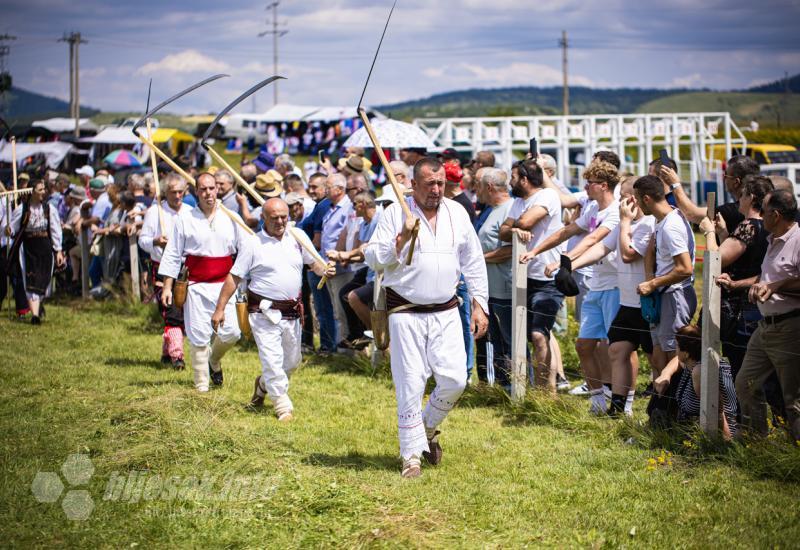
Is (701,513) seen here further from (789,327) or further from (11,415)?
(11,415)

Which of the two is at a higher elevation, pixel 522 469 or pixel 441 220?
pixel 441 220

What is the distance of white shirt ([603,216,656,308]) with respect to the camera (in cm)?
771

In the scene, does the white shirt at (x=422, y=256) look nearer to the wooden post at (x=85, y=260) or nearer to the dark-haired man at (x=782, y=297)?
the dark-haired man at (x=782, y=297)

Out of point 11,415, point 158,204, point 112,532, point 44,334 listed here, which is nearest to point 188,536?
point 112,532

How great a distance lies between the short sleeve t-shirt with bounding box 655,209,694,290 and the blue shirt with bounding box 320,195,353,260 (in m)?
4.64

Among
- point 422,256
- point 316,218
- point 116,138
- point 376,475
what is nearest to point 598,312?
point 422,256

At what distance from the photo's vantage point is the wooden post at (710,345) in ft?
21.7

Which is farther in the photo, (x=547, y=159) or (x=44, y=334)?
(x=44, y=334)

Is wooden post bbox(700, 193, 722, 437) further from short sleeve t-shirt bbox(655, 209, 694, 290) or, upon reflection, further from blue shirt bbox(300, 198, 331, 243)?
blue shirt bbox(300, 198, 331, 243)

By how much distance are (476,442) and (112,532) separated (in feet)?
10.1

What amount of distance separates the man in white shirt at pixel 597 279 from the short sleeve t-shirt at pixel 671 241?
78 centimetres

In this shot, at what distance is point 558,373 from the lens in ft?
30.4

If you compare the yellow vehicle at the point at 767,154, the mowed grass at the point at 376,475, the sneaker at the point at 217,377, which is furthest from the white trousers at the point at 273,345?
the yellow vehicle at the point at 767,154

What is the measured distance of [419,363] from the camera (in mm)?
6762
